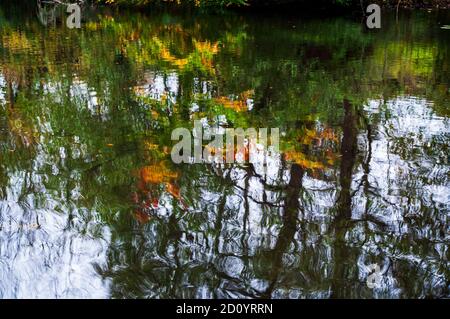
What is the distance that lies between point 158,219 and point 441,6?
16.5 metres

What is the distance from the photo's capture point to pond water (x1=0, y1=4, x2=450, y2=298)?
3.12 meters

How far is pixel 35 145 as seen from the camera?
203 inches

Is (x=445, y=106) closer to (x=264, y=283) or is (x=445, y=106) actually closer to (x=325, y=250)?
(x=325, y=250)

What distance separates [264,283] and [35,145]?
317 centimetres

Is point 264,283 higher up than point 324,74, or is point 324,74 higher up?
point 324,74

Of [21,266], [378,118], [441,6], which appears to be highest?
[441,6]

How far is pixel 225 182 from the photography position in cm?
436

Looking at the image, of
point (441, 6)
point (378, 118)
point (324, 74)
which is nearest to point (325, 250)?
point (378, 118)

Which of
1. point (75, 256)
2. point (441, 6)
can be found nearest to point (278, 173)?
point (75, 256)

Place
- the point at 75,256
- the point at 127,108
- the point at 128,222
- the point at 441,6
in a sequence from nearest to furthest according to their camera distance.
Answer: the point at 75,256 < the point at 128,222 < the point at 127,108 < the point at 441,6

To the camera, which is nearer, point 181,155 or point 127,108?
point 181,155

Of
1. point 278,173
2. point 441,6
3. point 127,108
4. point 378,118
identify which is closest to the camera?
point 278,173

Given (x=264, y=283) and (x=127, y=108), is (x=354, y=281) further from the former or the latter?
(x=127, y=108)

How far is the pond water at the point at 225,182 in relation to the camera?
312 cm
